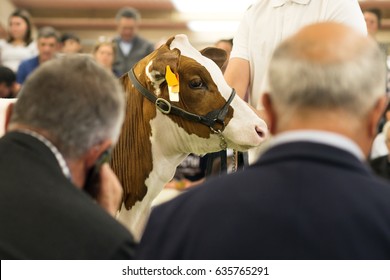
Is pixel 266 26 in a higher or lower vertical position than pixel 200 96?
higher

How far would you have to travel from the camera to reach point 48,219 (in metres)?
1.85

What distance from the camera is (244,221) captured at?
1530 millimetres

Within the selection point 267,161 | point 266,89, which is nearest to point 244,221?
point 267,161

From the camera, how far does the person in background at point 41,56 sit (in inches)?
278

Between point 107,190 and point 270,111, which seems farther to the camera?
point 107,190

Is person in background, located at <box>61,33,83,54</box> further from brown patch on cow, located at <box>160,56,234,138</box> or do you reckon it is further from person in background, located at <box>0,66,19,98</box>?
brown patch on cow, located at <box>160,56,234,138</box>

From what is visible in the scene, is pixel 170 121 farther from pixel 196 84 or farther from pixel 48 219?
pixel 48 219

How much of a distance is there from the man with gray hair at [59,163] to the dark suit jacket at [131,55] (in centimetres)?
590

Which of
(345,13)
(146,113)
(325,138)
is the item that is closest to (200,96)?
(146,113)

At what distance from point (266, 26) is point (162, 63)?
487 millimetres

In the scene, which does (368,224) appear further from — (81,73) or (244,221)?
(81,73)

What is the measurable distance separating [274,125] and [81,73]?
55 centimetres

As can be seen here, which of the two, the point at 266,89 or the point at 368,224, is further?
the point at 266,89

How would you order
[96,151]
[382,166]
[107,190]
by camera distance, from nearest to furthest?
[96,151] < [107,190] < [382,166]
